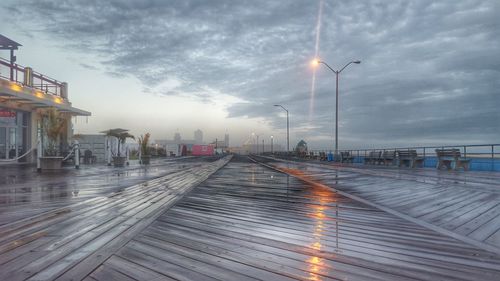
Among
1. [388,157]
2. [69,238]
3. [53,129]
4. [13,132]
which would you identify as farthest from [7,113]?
[388,157]

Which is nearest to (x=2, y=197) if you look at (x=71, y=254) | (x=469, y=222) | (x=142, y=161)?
(x=71, y=254)

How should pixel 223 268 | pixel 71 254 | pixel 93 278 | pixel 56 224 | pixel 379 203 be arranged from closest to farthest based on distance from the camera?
pixel 93 278 → pixel 223 268 → pixel 71 254 → pixel 56 224 → pixel 379 203

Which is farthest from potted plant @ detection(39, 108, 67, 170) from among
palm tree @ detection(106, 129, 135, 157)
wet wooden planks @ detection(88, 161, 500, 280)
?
wet wooden planks @ detection(88, 161, 500, 280)

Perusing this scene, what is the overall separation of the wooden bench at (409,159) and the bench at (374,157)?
3687 mm

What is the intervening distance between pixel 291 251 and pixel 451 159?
68.1 ft

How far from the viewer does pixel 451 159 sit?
20.6 metres

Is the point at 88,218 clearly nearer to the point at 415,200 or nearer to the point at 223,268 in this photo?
the point at 223,268

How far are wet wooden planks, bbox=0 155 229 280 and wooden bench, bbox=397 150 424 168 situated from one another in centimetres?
2160

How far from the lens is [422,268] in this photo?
3205 millimetres

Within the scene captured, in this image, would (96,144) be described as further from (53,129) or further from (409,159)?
(409,159)

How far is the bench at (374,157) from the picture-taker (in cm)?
2971

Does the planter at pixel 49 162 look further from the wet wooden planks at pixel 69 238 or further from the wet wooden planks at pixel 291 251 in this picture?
the wet wooden planks at pixel 291 251

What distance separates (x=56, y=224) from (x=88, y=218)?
0.51 meters

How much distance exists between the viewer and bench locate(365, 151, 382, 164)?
29.7 m
